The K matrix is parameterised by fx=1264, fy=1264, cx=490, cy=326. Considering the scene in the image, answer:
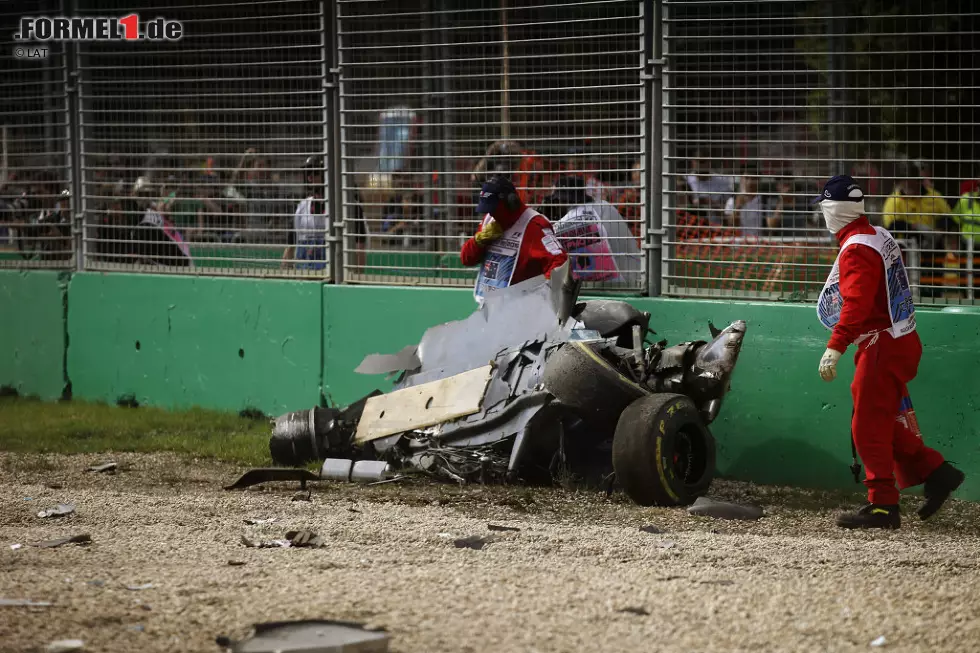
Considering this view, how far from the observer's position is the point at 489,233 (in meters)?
8.79

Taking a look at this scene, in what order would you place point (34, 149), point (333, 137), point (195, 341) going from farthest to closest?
point (34, 149) < point (195, 341) < point (333, 137)

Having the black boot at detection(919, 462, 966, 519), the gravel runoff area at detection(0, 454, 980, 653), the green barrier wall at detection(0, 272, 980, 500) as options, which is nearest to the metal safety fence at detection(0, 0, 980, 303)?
the green barrier wall at detection(0, 272, 980, 500)

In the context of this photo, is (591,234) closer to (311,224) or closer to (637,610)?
(311,224)

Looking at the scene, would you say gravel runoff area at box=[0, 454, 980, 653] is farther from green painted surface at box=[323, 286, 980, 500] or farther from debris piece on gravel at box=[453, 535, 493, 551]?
green painted surface at box=[323, 286, 980, 500]

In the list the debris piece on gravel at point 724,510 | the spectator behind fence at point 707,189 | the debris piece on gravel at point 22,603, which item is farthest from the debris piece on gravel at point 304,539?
the spectator behind fence at point 707,189

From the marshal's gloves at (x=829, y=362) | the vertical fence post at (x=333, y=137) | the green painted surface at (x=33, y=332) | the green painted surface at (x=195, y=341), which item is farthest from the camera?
the green painted surface at (x=33, y=332)

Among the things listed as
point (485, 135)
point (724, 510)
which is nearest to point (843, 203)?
point (724, 510)

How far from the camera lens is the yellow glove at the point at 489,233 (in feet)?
28.8

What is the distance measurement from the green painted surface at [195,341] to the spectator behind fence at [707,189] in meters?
3.18

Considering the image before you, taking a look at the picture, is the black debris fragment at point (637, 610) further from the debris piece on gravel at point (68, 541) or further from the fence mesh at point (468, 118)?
the fence mesh at point (468, 118)

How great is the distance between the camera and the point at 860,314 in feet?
21.7

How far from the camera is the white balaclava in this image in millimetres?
6848

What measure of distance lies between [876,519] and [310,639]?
140 inches

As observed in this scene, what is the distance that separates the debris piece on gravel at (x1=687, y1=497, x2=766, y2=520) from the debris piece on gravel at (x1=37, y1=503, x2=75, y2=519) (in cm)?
344
